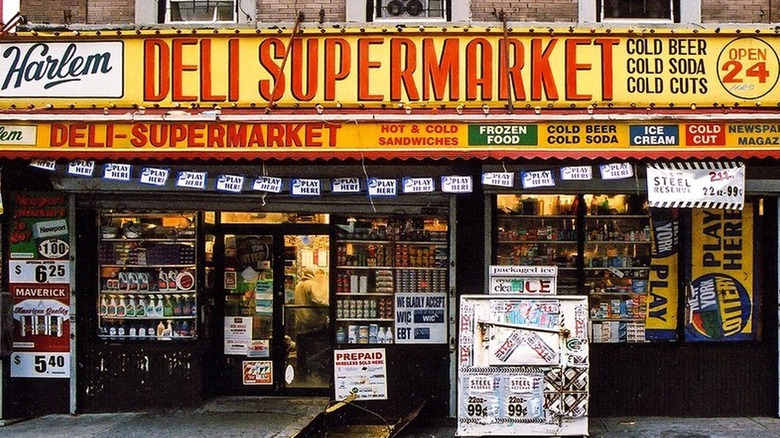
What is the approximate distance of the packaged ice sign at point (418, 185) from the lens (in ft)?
29.9

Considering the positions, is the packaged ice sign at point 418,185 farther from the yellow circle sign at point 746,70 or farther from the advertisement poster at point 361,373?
the yellow circle sign at point 746,70

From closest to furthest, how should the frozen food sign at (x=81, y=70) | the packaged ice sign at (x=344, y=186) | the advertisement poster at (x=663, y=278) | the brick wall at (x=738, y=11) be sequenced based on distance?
the packaged ice sign at (x=344, y=186), the frozen food sign at (x=81, y=70), the brick wall at (x=738, y=11), the advertisement poster at (x=663, y=278)

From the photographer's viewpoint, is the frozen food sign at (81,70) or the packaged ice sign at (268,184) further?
the frozen food sign at (81,70)

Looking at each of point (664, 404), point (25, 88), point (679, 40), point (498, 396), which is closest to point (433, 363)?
point (498, 396)

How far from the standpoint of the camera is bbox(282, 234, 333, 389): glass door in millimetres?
11055

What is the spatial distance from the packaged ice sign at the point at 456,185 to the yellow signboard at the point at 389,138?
12.1 inches

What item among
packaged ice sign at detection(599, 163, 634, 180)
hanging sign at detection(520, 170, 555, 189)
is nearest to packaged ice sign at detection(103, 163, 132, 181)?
hanging sign at detection(520, 170, 555, 189)

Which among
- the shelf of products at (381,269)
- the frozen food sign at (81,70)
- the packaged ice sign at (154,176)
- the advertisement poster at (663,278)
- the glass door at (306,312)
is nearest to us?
the packaged ice sign at (154,176)

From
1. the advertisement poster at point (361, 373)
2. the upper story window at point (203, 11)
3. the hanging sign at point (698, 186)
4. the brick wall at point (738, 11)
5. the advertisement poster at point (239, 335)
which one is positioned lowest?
the advertisement poster at point (361, 373)

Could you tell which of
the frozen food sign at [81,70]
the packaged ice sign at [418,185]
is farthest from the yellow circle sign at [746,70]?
the frozen food sign at [81,70]

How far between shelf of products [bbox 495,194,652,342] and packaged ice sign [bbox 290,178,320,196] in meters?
2.31

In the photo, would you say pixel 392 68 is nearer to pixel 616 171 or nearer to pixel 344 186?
pixel 344 186

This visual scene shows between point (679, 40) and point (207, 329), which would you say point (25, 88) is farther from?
point (679, 40)

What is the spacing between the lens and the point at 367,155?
891 cm
